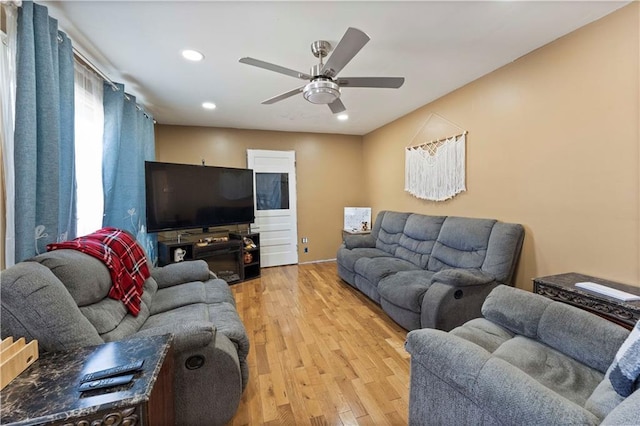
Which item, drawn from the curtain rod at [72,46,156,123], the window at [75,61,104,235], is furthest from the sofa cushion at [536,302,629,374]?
the curtain rod at [72,46,156,123]

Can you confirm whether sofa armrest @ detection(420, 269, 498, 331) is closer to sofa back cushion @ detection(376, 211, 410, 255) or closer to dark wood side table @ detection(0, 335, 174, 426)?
sofa back cushion @ detection(376, 211, 410, 255)

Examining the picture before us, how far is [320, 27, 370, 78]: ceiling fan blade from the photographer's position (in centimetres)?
151

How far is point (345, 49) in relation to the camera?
5.44 feet

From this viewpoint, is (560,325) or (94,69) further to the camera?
(94,69)

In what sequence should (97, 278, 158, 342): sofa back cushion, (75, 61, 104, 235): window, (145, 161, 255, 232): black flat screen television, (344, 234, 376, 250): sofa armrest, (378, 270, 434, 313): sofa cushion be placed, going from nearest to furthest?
(97, 278, 158, 342): sofa back cushion, (75, 61, 104, 235): window, (378, 270, 434, 313): sofa cushion, (145, 161, 255, 232): black flat screen television, (344, 234, 376, 250): sofa armrest

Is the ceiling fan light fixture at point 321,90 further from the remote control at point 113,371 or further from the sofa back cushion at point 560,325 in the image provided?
the remote control at point 113,371

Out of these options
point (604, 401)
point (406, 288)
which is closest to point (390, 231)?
point (406, 288)

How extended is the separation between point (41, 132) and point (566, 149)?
360 cm

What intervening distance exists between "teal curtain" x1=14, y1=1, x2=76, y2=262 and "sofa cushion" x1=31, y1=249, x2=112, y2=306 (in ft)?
0.69

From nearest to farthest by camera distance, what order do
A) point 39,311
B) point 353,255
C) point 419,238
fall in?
point 39,311, point 419,238, point 353,255

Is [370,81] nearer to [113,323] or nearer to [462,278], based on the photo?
[462,278]

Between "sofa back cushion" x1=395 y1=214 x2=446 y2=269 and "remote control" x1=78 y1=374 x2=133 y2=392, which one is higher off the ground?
"sofa back cushion" x1=395 y1=214 x2=446 y2=269

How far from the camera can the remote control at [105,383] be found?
3.21ft

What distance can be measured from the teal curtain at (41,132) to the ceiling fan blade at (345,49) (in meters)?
1.69
